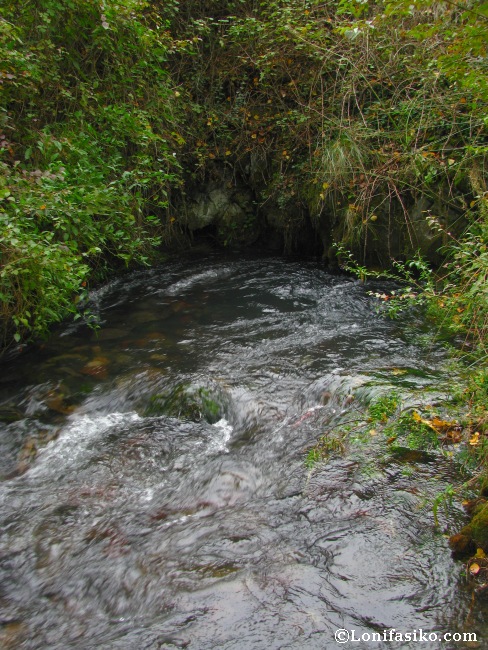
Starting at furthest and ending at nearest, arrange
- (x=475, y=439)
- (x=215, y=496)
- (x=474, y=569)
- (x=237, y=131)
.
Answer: (x=237, y=131) < (x=215, y=496) < (x=475, y=439) < (x=474, y=569)

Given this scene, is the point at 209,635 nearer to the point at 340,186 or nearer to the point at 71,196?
the point at 71,196

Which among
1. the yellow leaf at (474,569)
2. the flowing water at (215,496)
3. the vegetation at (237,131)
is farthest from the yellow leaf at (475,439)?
the vegetation at (237,131)

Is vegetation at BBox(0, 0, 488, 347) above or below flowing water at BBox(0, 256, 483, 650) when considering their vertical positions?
above

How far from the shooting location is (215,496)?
3.38m

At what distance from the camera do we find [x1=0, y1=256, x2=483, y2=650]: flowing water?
2477mm

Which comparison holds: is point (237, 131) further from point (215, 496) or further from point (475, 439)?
point (475, 439)

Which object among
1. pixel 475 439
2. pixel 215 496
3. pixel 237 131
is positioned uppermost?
pixel 237 131

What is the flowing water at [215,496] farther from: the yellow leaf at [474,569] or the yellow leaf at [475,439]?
the yellow leaf at [475,439]

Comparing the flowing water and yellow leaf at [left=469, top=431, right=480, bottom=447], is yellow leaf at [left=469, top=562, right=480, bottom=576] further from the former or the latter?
yellow leaf at [left=469, top=431, right=480, bottom=447]

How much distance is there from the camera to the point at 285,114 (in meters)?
8.28

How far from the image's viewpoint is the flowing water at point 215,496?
2477 mm

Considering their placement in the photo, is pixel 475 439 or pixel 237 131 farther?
pixel 237 131

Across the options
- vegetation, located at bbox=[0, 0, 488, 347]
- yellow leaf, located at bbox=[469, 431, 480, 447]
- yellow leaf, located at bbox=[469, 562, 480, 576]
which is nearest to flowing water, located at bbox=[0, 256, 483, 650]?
yellow leaf, located at bbox=[469, 562, 480, 576]

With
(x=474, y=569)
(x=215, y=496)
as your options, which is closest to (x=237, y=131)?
(x=215, y=496)
